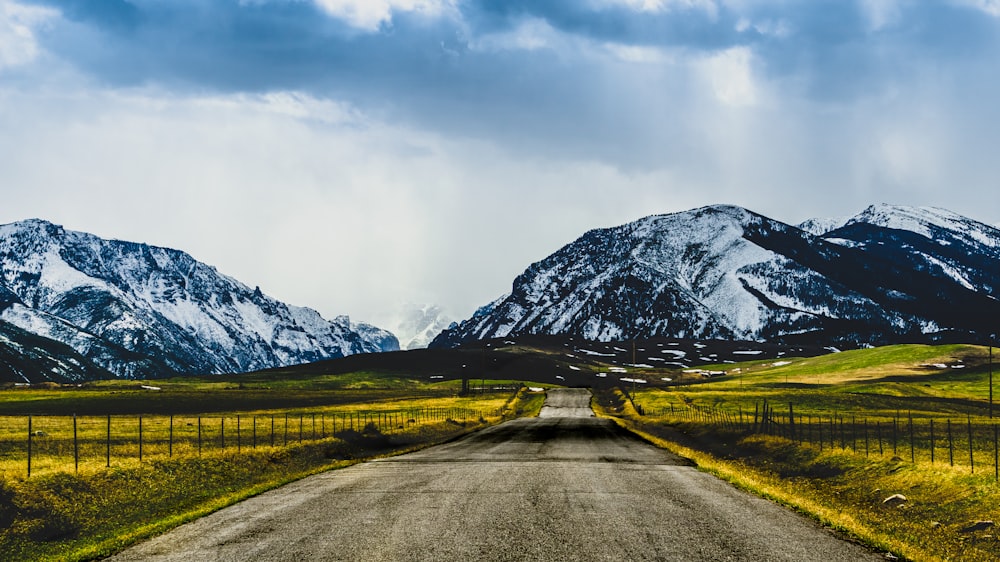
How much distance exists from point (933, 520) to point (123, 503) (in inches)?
1113

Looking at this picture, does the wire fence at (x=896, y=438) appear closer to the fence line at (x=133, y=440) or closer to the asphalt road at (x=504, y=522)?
the asphalt road at (x=504, y=522)

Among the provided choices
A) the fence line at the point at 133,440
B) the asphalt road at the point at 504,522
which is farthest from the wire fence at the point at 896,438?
the fence line at the point at 133,440

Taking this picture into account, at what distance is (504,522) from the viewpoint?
74.2ft

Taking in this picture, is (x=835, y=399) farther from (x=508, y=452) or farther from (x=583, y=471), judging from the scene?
(x=583, y=471)

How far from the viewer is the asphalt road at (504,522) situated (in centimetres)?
1894

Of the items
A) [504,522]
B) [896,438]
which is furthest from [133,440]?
[896,438]

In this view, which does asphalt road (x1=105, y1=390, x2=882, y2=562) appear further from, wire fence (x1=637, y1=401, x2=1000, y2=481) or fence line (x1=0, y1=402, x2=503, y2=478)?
wire fence (x1=637, y1=401, x2=1000, y2=481)

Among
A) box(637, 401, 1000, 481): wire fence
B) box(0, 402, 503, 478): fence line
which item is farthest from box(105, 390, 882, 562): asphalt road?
box(637, 401, 1000, 481): wire fence

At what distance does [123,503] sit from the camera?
2820 cm

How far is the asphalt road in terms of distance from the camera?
746 inches

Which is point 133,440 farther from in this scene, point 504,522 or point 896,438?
point 896,438

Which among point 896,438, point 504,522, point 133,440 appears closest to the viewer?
point 504,522

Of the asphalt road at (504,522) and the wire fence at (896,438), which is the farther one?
the wire fence at (896,438)

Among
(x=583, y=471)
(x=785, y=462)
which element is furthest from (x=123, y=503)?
(x=785, y=462)
